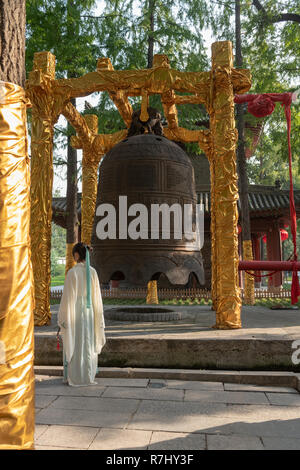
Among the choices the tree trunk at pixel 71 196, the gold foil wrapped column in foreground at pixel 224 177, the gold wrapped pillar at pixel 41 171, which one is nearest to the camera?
the gold foil wrapped column in foreground at pixel 224 177

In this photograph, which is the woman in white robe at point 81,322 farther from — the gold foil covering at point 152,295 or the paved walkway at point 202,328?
the gold foil covering at point 152,295

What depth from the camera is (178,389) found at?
3705mm

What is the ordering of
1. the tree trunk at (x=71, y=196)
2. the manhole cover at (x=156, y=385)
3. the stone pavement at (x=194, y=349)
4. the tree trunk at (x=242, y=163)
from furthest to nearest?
the tree trunk at (x=71, y=196) → the tree trunk at (x=242, y=163) → the stone pavement at (x=194, y=349) → the manhole cover at (x=156, y=385)

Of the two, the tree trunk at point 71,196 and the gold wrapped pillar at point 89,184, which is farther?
the tree trunk at point 71,196

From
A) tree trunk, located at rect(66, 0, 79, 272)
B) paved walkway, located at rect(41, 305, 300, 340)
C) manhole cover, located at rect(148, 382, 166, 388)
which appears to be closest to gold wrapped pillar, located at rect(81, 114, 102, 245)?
tree trunk, located at rect(66, 0, 79, 272)

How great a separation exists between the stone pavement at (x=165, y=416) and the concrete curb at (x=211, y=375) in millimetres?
50

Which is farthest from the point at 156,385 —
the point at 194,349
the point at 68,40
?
the point at 68,40

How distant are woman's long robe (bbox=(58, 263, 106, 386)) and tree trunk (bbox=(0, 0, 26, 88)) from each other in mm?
2629

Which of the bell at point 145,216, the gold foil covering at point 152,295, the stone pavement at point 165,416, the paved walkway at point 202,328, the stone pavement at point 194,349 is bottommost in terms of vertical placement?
the stone pavement at point 165,416

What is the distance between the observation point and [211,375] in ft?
13.2

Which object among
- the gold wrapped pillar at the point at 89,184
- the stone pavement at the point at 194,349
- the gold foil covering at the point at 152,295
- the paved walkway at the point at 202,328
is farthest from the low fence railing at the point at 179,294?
the stone pavement at the point at 194,349

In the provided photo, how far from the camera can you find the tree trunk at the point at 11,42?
68.6 inches

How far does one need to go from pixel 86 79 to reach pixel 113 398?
5.01 metres
